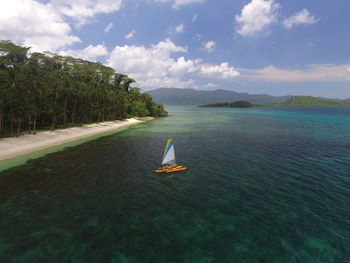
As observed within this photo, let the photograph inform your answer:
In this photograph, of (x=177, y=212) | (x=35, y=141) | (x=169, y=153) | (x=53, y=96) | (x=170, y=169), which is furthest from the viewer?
(x=53, y=96)

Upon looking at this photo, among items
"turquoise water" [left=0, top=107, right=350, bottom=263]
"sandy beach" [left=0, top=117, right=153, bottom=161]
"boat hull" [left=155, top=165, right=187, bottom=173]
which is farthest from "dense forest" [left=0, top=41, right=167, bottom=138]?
"boat hull" [left=155, top=165, right=187, bottom=173]

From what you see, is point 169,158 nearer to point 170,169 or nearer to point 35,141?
point 170,169

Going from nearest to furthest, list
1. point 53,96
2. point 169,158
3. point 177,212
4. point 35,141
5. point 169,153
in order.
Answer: point 177,212, point 169,153, point 169,158, point 35,141, point 53,96

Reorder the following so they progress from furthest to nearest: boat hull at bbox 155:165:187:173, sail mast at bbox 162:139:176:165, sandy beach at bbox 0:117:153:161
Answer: sandy beach at bbox 0:117:153:161 < boat hull at bbox 155:165:187:173 < sail mast at bbox 162:139:176:165

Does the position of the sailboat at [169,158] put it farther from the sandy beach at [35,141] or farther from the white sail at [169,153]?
the sandy beach at [35,141]

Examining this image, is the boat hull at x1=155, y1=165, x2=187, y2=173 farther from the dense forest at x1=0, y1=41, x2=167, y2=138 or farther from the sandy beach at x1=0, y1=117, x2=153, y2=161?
the dense forest at x1=0, y1=41, x2=167, y2=138

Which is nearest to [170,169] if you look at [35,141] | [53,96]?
[35,141]
